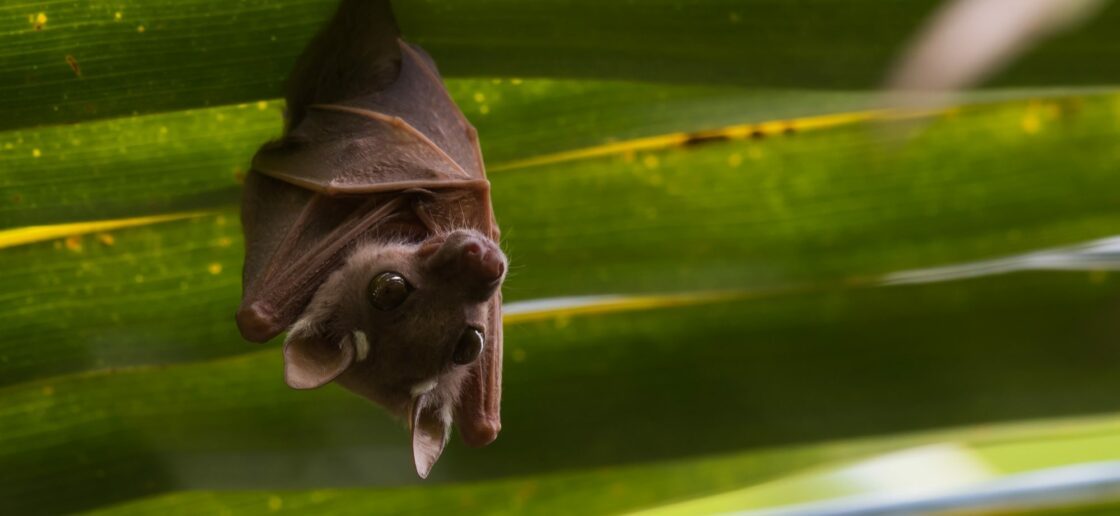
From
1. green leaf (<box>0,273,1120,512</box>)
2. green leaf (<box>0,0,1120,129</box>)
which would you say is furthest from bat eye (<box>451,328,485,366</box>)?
green leaf (<box>0,0,1120,129</box>)

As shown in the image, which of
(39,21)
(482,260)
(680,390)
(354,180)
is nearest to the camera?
(39,21)

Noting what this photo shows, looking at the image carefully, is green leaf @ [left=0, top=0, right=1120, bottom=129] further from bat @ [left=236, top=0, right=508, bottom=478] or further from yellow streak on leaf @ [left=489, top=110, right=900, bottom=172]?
yellow streak on leaf @ [left=489, top=110, right=900, bottom=172]

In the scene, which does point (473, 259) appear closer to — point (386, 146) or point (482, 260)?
point (482, 260)

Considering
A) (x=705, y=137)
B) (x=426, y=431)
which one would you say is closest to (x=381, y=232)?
(x=426, y=431)

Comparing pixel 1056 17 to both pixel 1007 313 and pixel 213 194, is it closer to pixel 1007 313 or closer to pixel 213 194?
pixel 1007 313

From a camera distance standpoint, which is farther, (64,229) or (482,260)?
(64,229)

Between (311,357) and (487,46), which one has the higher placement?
(487,46)

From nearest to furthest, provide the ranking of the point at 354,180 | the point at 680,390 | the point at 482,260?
the point at 482,260
the point at 354,180
the point at 680,390
